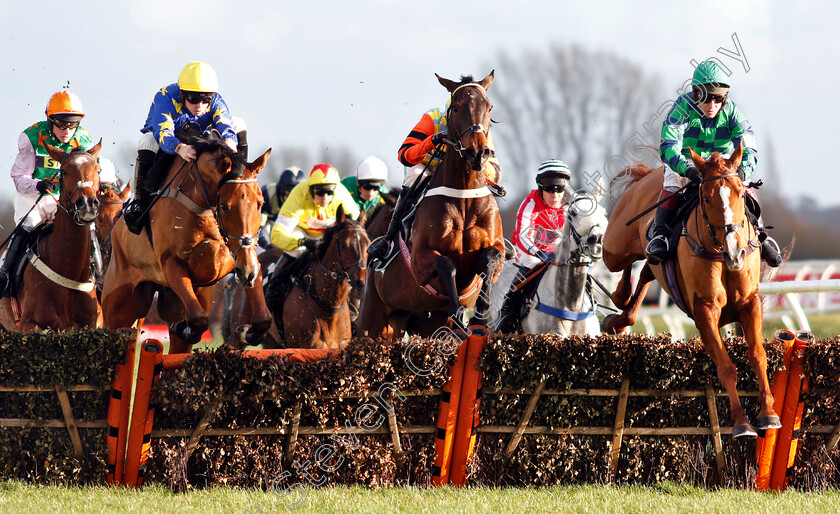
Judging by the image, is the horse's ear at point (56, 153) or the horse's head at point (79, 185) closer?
the horse's head at point (79, 185)

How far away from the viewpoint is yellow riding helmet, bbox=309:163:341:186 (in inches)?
368

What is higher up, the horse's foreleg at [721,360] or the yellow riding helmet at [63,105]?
the yellow riding helmet at [63,105]

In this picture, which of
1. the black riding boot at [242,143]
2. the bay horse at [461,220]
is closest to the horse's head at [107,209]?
the black riding boot at [242,143]

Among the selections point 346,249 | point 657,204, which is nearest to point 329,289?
point 346,249

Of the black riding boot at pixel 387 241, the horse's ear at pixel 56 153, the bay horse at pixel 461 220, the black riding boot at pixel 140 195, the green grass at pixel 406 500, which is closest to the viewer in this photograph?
the green grass at pixel 406 500

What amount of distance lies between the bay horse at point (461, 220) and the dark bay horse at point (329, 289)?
1.51 meters

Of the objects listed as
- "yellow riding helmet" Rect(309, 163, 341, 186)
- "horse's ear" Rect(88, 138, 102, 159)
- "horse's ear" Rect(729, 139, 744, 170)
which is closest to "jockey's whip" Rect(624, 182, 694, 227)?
"horse's ear" Rect(729, 139, 744, 170)

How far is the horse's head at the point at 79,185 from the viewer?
23.3 ft

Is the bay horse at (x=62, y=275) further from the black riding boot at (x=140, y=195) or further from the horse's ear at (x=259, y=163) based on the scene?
the horse's ear at (x=259, y=163)

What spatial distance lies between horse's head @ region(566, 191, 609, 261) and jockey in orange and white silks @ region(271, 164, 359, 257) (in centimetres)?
307

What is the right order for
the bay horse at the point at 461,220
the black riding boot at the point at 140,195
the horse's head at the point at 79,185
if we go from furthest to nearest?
the horse's head at the point at 79,185 < the black riding boot at the point at 140,195 < the bay horse at the point at 461,220

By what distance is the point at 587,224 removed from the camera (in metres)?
6.69

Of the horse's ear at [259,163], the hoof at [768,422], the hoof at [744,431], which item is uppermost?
the horse's ear at [259,163]

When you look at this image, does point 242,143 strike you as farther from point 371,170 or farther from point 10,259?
point 371,170
